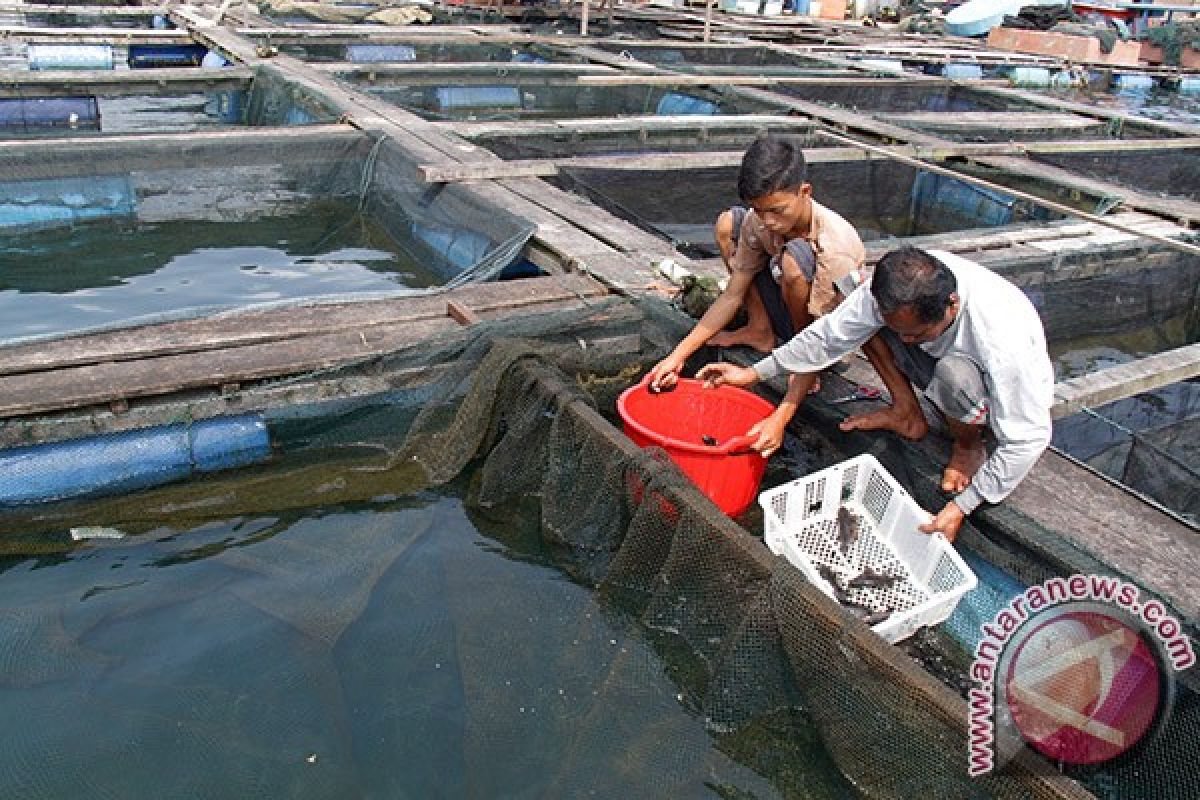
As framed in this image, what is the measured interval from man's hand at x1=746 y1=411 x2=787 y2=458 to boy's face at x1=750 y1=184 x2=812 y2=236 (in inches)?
31.4

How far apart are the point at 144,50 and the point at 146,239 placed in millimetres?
7415

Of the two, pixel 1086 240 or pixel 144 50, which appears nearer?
pixel 1086 240

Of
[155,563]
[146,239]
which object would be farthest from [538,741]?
[146,239]

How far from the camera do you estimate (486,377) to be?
415 centimetres

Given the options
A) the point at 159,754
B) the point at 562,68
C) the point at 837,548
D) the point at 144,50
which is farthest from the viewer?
the point at 144,50

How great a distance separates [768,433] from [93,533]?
2.74 metres

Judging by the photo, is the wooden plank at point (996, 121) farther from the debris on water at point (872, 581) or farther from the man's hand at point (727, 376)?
the debris on water at point (872, 581)

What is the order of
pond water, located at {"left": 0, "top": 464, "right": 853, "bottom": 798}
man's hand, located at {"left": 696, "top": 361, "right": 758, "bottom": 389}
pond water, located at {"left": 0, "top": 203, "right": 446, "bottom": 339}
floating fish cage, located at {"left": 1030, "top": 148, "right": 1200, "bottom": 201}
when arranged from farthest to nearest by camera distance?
floating fish cage, located at {"left": 1030, "top": 148, "right": 1200, "bottom": 201} < pond water, located at {"left": 0, "top": 203, "right": 446, "bottom": 339} < man's hand, located at {"left": 696, "top": 361, "right": 758, "bottom": 389} < pond water, located at {"left": 0, "top": 464, "right": 853, "bottom": 798}

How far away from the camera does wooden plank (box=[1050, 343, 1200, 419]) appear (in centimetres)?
411

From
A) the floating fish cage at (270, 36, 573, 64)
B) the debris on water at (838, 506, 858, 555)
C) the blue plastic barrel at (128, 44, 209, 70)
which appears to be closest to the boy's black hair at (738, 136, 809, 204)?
the debris on water at (838, 506, 858, 555)

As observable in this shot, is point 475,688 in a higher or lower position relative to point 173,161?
lower

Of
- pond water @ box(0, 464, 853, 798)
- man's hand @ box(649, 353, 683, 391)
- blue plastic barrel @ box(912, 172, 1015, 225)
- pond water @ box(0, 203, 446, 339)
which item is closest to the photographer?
pond water @ box(0, 464, 853, 798)

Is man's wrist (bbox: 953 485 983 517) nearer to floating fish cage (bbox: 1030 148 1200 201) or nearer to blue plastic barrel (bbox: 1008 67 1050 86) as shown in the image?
floating fish cage (bbox: 1030 148 1200 201)

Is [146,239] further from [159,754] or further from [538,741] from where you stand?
[538,741]
